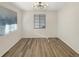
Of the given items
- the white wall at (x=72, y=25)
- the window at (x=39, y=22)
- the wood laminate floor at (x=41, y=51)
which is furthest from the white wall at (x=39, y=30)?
the white wall at (x=72, y=25)

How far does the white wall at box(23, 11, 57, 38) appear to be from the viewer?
7.31 m

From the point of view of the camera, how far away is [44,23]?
740 centimetres

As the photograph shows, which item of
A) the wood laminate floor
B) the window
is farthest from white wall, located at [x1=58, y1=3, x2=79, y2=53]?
the window

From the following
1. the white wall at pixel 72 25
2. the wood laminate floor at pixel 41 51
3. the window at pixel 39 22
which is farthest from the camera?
the window at pixel 39 22

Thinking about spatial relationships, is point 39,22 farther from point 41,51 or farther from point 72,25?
point 41,51

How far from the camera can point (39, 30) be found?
727 cm

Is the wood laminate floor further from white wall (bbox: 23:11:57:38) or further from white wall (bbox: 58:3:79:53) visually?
white wall (bbox: 23:11:57:38)

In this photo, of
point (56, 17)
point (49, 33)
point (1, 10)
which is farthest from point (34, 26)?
point (1, 10)

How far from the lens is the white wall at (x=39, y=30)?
288 inches

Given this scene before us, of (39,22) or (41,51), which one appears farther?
(39,22)

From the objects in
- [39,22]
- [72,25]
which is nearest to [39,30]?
[39,22]

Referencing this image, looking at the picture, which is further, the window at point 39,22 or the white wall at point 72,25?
the window at point 39,22

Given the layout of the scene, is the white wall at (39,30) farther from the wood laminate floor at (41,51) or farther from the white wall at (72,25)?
the white wall at (72,25)

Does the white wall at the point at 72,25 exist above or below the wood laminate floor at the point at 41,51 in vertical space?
above
